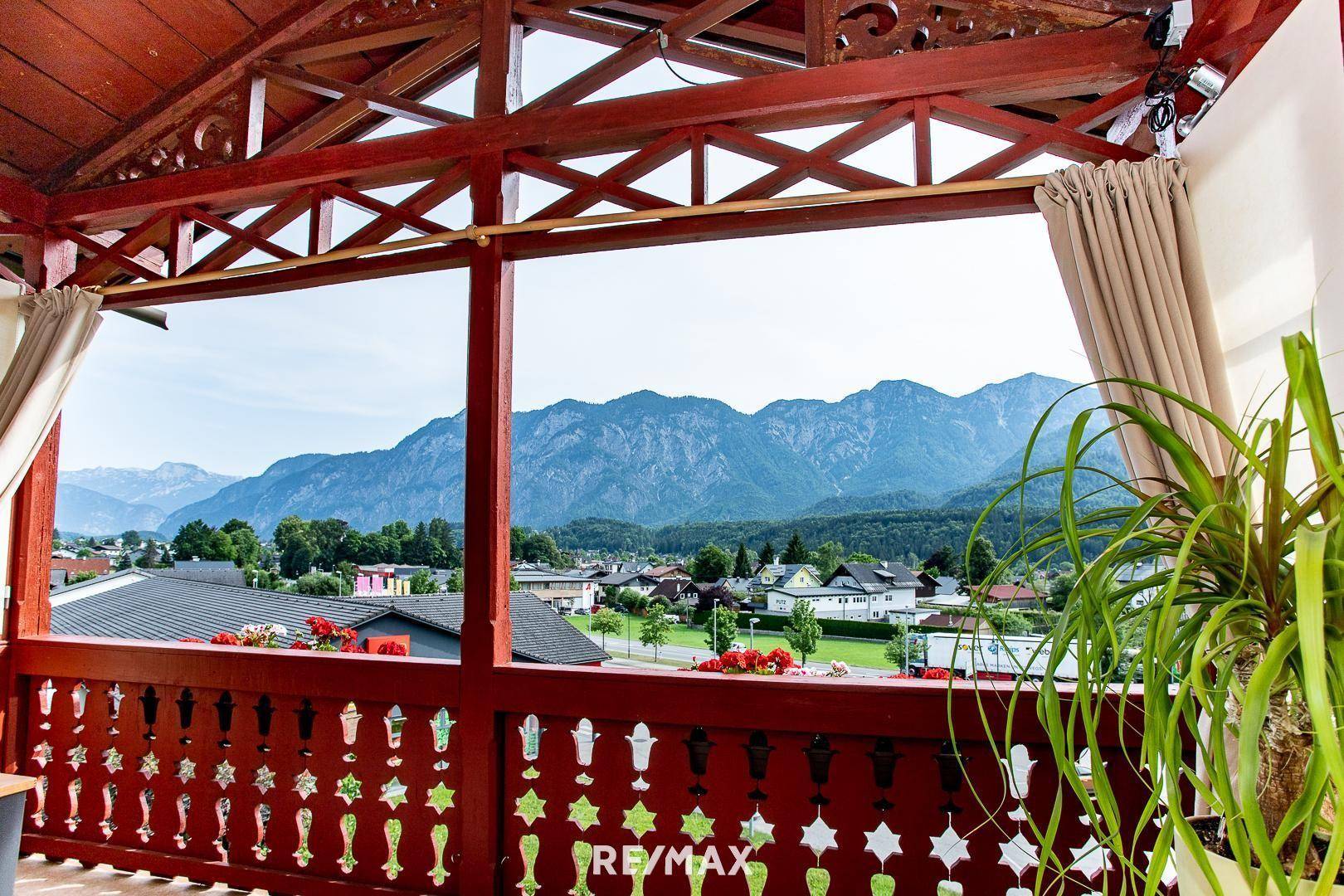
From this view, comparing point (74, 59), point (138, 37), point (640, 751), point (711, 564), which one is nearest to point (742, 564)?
point (711, 564)

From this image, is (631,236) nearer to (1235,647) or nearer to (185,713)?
(1235,647)

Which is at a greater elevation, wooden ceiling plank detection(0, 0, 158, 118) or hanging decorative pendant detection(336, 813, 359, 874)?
wooden ceiling plank detection(0, 0, 158, 118)

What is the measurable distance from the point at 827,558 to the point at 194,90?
310 cm

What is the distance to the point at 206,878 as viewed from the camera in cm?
272

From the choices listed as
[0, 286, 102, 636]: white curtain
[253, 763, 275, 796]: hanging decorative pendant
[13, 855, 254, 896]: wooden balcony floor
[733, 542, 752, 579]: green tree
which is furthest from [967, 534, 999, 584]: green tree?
[0, 286, 102, 636]: white curtain

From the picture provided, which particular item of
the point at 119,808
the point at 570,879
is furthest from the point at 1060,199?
the point at 119,808

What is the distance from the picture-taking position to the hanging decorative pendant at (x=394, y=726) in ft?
8.54

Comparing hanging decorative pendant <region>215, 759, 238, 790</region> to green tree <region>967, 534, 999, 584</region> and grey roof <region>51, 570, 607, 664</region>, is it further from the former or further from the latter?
green tree <region>967, 534, 999, 584</region>

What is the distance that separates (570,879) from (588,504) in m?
1.21

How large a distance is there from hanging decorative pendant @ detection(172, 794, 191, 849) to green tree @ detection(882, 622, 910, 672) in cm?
250

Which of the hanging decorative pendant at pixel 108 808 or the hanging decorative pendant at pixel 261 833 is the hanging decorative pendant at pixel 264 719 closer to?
the hanging decorative pendant at pixel 261 833

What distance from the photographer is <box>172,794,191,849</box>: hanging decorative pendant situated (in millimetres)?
2814

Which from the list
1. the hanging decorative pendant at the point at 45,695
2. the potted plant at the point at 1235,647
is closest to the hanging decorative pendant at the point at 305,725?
the hanging decorative pendant at the point at 45,695

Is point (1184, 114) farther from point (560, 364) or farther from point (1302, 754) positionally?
point (560, 364)
